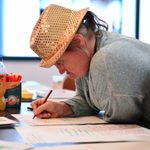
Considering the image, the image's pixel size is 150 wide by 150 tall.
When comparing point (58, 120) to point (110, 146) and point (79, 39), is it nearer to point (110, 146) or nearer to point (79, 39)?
point (79, 39)

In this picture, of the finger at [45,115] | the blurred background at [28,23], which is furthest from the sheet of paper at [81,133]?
the blurred background at [28,23]

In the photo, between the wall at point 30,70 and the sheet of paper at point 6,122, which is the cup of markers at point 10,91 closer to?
the sheet of paper at point 6,122

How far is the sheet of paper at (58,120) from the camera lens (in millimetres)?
1147

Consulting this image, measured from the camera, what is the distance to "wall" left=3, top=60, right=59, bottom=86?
3.77 metres

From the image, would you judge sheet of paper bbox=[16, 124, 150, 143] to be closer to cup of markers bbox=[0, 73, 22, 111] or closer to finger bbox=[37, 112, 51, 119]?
finger bbox=[37, 112, 51, 119]

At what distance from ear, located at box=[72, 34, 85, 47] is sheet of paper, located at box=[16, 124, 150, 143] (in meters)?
0.28

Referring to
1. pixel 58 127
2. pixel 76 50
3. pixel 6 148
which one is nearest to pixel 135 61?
pixel 76 50

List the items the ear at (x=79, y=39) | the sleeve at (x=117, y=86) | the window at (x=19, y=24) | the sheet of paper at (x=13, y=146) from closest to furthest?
the sheet of paper at (x=13, y=146), the sleeve at (x=117, y=86), the ear at (x=79, y=39), the window at (x=19, y=24)

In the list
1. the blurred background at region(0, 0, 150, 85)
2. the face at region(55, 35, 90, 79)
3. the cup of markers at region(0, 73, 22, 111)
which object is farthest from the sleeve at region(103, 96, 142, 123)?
the blurred background at region(0, 0, 150, 85)

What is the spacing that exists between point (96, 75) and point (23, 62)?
273 centimetres

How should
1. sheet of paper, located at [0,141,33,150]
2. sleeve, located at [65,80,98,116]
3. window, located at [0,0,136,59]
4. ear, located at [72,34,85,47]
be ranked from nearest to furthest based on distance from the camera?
1. sheet of paper, located at [0,141,33,150]
2. ear, located at [72,34,85,47]
3. sleeve, located at [65,80,98,116]
4. window, located at [0,0,136,59]

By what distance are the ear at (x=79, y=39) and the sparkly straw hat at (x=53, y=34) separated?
0.02 metres

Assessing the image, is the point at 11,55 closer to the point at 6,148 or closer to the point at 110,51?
the point at 110,51

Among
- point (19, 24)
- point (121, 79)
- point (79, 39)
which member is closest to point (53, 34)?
point (79, 39)
